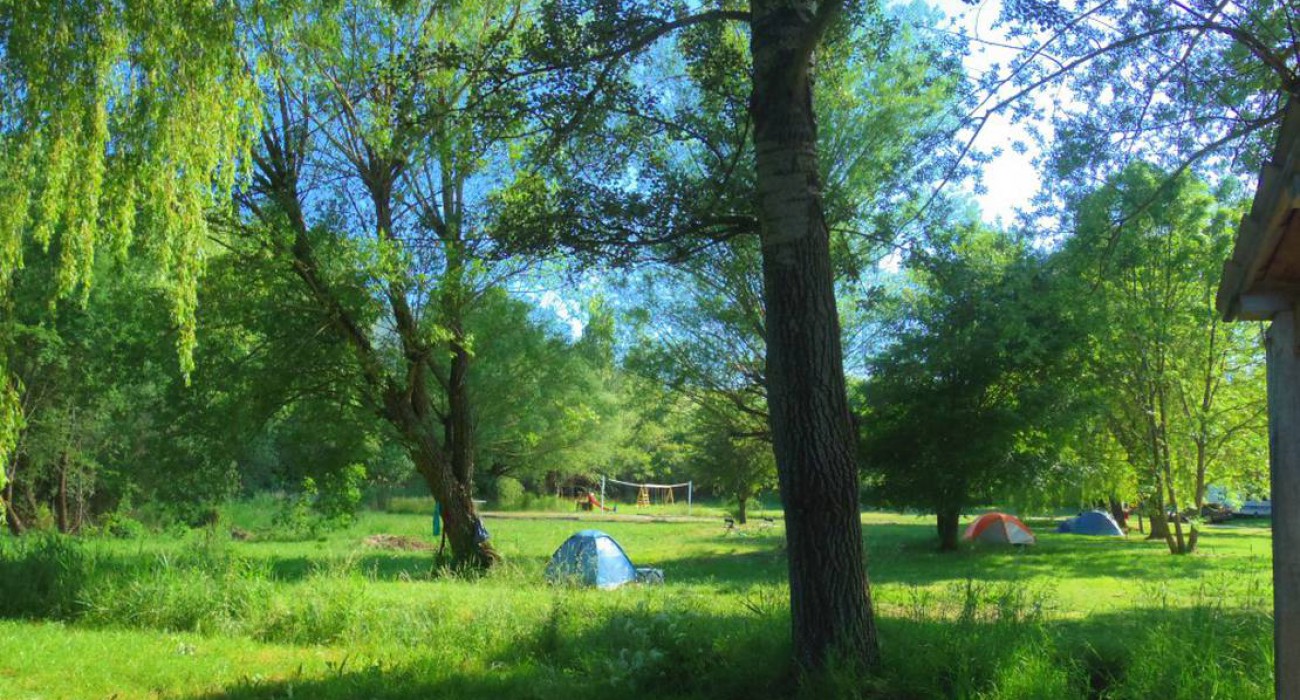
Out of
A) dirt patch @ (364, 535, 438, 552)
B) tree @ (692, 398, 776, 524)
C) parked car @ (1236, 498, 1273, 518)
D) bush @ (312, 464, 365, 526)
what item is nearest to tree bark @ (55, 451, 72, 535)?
dirt patch @ (364, 535, 438, 552)

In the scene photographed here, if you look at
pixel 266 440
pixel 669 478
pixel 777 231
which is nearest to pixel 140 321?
pixel 266 440

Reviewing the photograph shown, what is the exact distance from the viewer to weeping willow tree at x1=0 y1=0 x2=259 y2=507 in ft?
21.9

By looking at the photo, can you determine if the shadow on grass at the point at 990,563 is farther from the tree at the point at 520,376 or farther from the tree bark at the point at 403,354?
the tree at the point at 520,376

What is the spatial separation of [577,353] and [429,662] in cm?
1675

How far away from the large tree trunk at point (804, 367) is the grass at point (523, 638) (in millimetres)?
469

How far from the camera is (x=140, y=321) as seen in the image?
16000mm

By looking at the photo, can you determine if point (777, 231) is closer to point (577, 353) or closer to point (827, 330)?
point (827, 330)

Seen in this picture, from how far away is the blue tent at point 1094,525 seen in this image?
1188 inches

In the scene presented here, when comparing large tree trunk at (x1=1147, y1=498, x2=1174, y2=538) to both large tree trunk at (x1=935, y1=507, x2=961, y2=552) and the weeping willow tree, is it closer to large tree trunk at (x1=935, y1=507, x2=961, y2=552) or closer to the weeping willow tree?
large tree trunk at (x1=935, y1=507, x2=961, y2=552)

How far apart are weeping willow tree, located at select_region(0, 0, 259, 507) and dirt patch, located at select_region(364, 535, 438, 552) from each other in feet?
65.8

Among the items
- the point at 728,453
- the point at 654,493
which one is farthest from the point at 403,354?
the point at 654,493

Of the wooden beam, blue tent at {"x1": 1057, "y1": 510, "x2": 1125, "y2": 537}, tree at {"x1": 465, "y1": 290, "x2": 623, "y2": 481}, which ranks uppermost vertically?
tree at {"x1": 465, "y1": 290, "x2": 623, "y2": 481}

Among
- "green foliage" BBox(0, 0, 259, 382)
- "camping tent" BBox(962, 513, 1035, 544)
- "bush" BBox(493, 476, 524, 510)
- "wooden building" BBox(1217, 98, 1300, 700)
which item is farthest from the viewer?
"bush" BBox(493, 476, 524, 510)

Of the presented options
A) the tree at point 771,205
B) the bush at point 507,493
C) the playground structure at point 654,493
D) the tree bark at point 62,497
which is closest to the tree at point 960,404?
the tree at point 771,205
